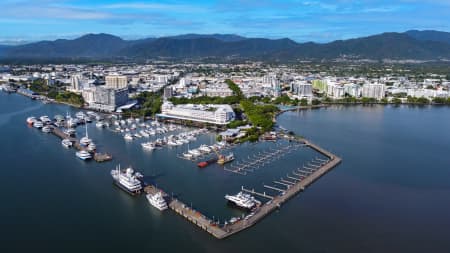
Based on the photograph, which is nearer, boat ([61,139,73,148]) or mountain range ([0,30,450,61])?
boat ([61,139,73,148])

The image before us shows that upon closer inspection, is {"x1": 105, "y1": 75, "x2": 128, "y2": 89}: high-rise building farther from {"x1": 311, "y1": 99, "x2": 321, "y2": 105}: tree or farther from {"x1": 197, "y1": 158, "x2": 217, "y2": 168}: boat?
{"x1": 197, "y1": 158, "x2": 217, "y2": 168}: boat

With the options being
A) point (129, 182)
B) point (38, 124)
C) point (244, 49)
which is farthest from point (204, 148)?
point (244, 49)

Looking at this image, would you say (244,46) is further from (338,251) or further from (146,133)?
(338,251)

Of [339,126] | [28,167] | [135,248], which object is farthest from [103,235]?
[339,126]

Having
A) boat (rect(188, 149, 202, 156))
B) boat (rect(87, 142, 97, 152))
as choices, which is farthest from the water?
boat (rect(188, 149, 202, 156))

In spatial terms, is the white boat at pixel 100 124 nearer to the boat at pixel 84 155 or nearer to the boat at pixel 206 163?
the boat at pixel 84 155

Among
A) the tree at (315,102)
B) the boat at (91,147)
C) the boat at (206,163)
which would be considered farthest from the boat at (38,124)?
the tree at (315,102)

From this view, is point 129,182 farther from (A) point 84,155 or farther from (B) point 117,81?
(B) point 117,81
